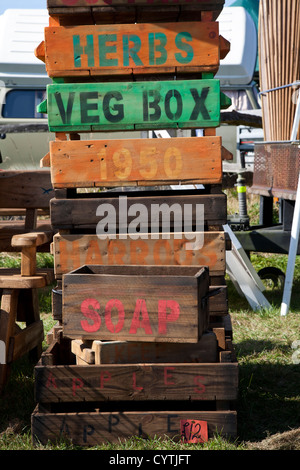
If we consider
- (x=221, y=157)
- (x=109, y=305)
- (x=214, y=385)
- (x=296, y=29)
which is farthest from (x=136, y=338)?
(x=296, y=29)

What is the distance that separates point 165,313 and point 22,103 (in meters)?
7.63

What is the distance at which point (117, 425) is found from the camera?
2789mm

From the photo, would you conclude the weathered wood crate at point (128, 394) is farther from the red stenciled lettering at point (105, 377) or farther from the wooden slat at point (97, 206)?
the wooden slat at point (97, 206)

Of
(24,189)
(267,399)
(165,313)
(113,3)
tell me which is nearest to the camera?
(165,313)

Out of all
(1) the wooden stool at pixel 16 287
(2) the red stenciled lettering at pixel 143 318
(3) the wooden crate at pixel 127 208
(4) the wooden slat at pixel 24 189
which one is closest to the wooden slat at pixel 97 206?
(3) the wooden crate at pixel 127 208

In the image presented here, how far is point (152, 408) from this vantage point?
10.2 feet

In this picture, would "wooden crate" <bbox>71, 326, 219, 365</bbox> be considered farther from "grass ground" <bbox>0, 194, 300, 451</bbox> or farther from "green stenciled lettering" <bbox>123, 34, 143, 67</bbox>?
"green stenciled lettering" <bbox>123, 34, 143, 67</bbox>

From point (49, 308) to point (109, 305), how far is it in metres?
2.92

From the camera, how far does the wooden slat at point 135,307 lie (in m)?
2.73

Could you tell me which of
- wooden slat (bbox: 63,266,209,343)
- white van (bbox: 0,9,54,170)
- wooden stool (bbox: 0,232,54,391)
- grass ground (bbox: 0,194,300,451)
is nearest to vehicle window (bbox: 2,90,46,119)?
white van (bbox: 0,9,54,170)

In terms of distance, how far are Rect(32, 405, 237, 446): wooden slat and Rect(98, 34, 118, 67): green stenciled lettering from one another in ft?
5.79

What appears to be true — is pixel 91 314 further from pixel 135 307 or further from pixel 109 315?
pixel 135 307

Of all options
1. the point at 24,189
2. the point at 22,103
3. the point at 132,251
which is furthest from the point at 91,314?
the point at 22,103

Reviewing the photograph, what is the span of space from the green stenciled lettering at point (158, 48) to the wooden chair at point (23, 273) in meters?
1.28
